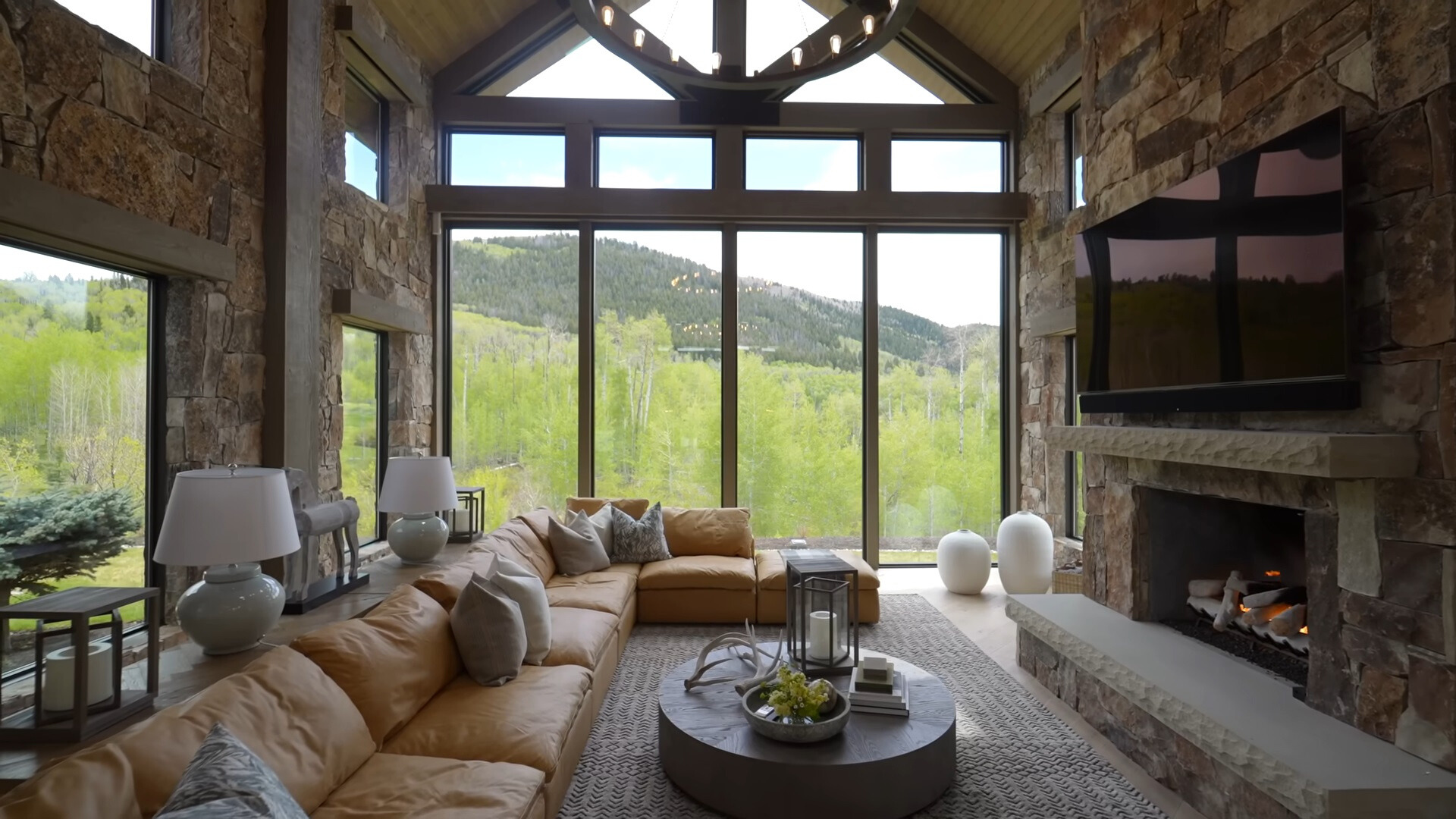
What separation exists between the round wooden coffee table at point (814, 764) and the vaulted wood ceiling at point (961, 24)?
16.8ft

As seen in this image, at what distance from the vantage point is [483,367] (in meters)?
6.29

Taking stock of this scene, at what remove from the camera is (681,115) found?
6211 millimetres

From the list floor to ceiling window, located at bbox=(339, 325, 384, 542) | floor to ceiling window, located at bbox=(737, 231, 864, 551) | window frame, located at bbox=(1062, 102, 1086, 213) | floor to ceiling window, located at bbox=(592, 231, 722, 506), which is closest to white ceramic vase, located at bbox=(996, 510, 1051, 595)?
floor to ceiling window, located at bbox=(737, 231, 864, 551)

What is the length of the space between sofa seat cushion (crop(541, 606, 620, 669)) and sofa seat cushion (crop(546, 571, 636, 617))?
0.08m

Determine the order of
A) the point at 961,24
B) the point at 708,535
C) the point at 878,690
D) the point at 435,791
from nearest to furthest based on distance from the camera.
Result: the point at 435,791
the point at 878,690
the point at 708,535
the point at 961,24

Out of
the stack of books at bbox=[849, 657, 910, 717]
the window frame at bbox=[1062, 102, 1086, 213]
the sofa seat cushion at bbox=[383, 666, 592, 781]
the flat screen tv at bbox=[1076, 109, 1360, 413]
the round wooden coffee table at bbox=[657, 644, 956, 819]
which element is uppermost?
the window frame at bbox=[1062, 102, 1086, 213]

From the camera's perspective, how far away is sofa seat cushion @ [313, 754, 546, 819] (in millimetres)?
1876

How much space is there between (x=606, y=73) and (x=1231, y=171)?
5.02 meters

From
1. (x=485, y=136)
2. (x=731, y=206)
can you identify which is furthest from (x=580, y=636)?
(x=485, y=136)

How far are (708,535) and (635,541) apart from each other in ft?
1.81

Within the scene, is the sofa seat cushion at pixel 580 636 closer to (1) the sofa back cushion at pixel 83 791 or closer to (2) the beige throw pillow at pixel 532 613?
(2) the beige throw pillow at pixel 532 613

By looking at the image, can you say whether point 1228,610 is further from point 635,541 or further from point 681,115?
point 681,115

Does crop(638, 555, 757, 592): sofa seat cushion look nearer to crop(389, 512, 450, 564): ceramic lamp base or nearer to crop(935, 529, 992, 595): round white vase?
crop(389, 512, 450, 564): ceramic lamp base

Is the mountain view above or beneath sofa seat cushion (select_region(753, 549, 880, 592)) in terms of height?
above
